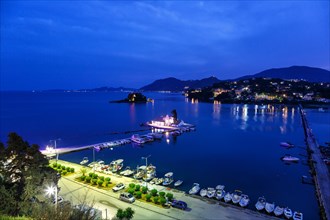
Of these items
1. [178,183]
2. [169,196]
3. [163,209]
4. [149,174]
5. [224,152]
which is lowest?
[224,152]

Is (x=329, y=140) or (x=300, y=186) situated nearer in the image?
(x=300, y=186)

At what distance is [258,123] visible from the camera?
88.9 m

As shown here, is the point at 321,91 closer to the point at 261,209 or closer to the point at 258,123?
the point at 258,123

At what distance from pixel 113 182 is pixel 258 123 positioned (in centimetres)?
7304

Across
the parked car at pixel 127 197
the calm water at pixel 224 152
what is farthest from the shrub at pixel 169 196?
the calm water at pixel 224 152

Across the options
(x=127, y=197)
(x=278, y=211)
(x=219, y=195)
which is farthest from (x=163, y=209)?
(x=278, y=211)

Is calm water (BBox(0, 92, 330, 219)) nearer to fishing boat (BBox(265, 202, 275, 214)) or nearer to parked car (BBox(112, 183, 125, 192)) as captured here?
fishing boat (BBox(265, 202, 275, 214))

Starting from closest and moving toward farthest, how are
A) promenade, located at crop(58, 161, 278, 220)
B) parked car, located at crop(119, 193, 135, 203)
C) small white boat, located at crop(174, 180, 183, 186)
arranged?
promenade, located at crop(58, 161, 278, 220)
parked car, located at crop(119, 193, 135, 203)
small white boat, located at crop(174, 180, 183, 186)

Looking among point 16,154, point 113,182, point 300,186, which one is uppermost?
point 16,154

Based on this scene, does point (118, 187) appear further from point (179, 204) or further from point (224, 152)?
point (224, 152)

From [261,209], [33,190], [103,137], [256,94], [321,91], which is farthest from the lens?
[256,94]

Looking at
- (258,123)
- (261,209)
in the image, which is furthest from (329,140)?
(261,209)

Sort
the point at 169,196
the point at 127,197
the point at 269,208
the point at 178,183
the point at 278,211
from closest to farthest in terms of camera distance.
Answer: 1. the point at 127,197
2. the point at 169,196
3. the point at 278,211
4. the point at 269,208
5. the point at 178,183

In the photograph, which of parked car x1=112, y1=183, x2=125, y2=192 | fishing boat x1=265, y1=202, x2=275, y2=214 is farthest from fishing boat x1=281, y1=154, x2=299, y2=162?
parked car x1=112, y1=183, x2=125, y2=192
